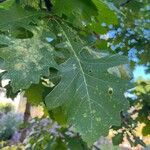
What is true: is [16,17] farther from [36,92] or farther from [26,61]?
[36,92]

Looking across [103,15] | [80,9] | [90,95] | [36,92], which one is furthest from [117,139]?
[90,95]

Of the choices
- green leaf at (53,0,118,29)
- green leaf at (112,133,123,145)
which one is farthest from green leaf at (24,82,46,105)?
green leaf at (112,133,123,145)

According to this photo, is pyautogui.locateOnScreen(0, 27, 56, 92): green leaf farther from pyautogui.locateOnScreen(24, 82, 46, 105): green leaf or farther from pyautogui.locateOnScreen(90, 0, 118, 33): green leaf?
pyautogui.locateOnScreen(24, 82, 46, 105): green leaf

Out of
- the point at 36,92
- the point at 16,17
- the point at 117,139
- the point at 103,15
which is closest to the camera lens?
the point at 16,17

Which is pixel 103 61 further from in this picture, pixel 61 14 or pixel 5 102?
pixel 5 102

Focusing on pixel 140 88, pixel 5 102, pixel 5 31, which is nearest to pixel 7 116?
pixel 5 102

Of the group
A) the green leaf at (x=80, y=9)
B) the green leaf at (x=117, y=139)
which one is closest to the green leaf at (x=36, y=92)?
the green leaf at (x=80, y=9)

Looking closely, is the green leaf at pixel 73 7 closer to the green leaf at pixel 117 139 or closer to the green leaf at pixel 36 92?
the green leaf at pixel 36 92
